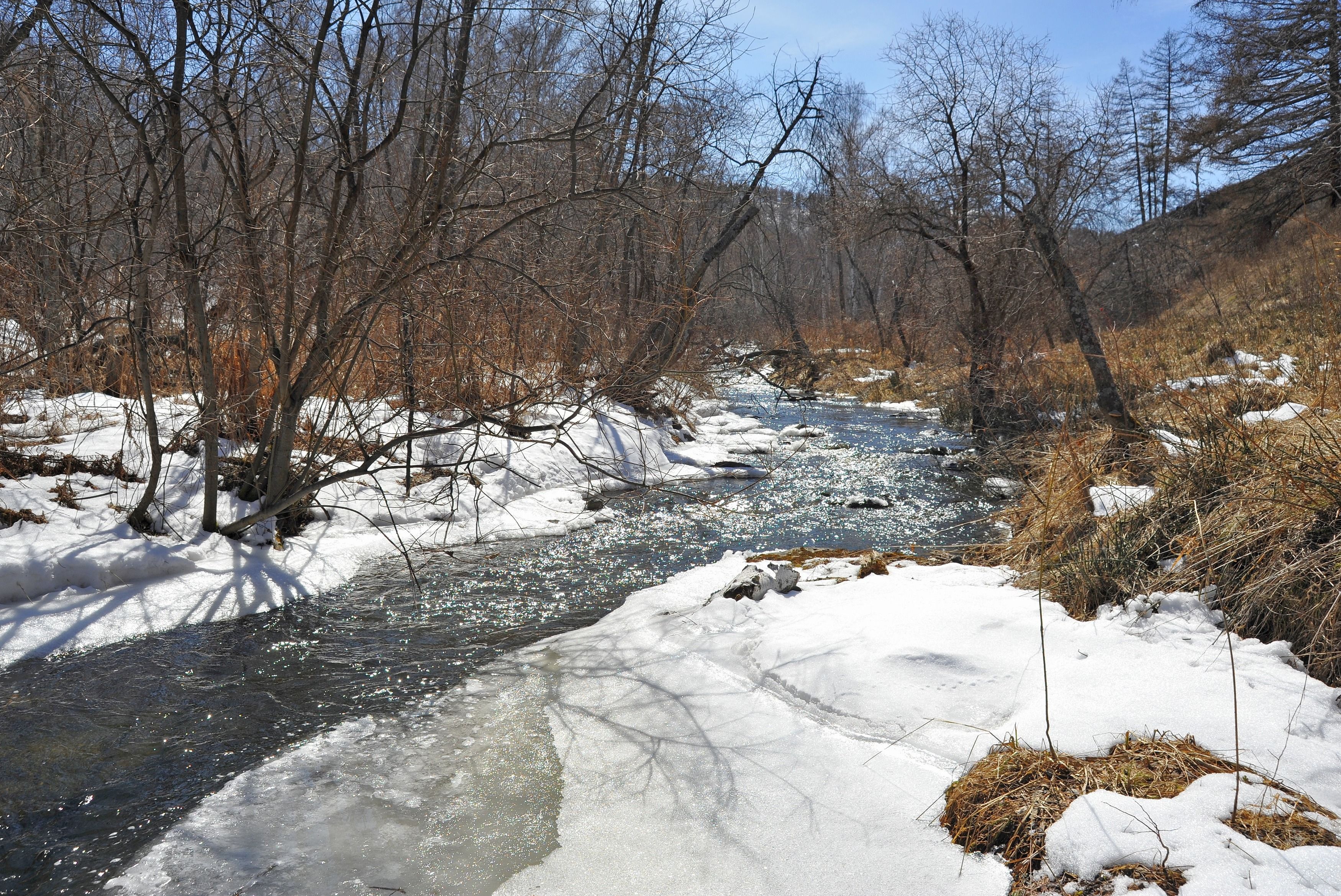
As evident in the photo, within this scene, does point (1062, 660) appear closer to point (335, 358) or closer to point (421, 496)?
point (421, 496)

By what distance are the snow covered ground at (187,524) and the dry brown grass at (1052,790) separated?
8.22 feet

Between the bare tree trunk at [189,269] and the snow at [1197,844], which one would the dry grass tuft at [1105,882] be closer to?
the snow at [1197,844]

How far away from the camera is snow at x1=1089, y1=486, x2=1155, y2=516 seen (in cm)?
413

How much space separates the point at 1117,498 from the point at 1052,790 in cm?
266

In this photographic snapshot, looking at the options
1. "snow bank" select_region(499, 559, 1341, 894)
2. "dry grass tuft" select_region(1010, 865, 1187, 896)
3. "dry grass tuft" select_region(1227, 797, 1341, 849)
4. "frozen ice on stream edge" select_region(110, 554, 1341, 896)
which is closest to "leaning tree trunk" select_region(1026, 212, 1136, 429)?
"snow bank" select_region(499, 559, 1341, 894)

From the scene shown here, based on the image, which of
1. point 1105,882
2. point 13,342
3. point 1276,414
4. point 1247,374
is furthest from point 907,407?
point 1105,882

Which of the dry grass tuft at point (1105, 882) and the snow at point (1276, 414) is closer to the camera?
the dry grass tuft at point (1105, 882)

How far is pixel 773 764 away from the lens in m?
2.84

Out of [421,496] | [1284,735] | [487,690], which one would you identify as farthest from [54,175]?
[1284,735]

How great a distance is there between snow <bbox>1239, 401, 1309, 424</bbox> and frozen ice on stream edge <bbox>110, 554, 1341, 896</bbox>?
146 cm

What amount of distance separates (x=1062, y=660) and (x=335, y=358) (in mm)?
6069

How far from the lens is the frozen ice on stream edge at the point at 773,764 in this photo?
7.41 feet

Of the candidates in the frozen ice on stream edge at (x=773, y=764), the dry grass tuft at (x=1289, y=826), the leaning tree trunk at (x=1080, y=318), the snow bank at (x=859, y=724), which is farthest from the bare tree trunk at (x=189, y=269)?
the leaning tree trunk at (x=1080, y=318)

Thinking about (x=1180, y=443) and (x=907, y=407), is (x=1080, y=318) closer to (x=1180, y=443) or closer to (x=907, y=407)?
(x=1180, y=443)
